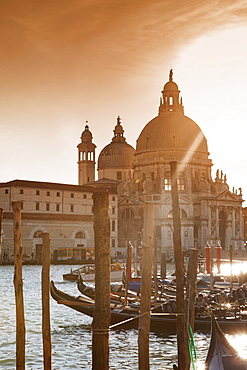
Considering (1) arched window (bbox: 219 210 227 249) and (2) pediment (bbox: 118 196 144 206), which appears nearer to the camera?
(2) pediment (bbox: 118 196 144 206)

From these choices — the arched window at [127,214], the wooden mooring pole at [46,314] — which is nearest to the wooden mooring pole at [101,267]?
the wooden mooring pole at [46,314]

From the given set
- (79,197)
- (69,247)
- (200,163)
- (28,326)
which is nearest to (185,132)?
(200,163)

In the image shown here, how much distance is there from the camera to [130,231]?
6519 centimetres

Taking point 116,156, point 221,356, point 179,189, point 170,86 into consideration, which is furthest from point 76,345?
point 116,156

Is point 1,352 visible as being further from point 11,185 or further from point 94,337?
point 11,185

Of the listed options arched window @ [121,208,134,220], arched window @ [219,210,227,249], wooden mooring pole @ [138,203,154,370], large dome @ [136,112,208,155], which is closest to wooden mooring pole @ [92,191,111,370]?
wooden mooring pole @ [138,203,154,370]

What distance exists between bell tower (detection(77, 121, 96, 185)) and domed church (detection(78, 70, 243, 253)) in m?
6.36

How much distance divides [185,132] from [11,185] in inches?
1049

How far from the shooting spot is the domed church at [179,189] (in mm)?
65062

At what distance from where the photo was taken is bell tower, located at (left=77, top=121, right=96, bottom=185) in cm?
8100

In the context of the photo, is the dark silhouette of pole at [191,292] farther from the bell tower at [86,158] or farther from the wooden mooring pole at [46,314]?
the bell tower at [86,158]

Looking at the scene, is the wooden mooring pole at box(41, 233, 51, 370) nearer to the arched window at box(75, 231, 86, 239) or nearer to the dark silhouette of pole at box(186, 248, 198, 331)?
the dark silhouette of pole at box(186, 248, 198, 331)

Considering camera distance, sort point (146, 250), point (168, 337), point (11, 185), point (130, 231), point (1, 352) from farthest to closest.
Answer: point (130, 231)
point (11, 185)
point (168, 337)
point (1, 352)
point (146, 250)

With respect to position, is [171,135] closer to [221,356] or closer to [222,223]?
[222,223]
